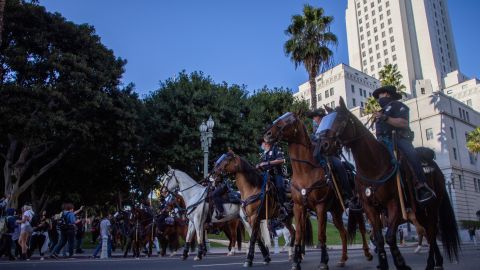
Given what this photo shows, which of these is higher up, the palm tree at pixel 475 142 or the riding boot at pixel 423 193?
the palm tree at pixel 475 142

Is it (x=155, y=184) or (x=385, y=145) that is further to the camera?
(x=155, y=184)

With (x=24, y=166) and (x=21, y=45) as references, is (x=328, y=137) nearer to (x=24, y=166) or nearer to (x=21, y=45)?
(x=21, y=45)

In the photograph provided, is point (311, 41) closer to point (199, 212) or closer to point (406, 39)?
point (199, 212)

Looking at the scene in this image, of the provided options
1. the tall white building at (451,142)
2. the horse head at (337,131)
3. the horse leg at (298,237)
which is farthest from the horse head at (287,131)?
the tall white building at (451,142)

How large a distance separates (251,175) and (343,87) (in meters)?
89.1

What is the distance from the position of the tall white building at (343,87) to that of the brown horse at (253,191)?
8571 centimetres

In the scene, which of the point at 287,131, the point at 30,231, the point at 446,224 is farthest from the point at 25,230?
the point at 446,224

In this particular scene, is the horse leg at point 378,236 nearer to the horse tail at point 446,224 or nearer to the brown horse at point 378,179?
the brown horse at point 378,179

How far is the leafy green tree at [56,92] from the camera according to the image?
2389 centimetres

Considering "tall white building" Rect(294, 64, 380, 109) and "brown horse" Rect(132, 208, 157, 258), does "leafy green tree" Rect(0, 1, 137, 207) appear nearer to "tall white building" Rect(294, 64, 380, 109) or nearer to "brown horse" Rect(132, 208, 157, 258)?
"brown horse" Rect(132, 208, 157, 258)

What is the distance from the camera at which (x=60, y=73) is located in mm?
25609

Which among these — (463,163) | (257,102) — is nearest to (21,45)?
(257,102)

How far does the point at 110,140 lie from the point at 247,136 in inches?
410

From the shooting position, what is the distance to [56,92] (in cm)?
2406
